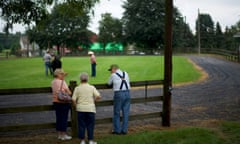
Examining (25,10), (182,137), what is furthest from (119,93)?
(25,10)

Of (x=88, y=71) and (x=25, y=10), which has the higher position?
(x=25, y=10)

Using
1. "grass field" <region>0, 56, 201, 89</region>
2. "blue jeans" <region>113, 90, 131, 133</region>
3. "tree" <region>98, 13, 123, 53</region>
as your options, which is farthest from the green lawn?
"tree" <region>98, 13, 123, 53</region>

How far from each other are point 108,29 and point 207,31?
102 feet

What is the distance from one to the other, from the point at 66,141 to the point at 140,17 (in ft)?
234

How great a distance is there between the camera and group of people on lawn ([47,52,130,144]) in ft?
24.9

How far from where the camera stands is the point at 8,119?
11133 mm

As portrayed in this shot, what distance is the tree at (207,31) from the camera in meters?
95.8

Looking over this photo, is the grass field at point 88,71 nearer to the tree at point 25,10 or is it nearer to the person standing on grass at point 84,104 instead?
the tree at point 25,10

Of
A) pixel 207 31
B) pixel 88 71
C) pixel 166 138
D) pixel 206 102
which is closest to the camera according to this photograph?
pixel 166 138

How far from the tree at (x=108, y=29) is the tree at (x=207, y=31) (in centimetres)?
2303

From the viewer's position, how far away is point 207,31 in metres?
104

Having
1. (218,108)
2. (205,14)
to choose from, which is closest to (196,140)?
(218,108)

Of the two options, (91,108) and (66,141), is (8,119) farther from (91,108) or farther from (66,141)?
(91,108)

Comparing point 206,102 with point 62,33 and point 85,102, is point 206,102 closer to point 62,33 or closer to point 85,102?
point 85,102
